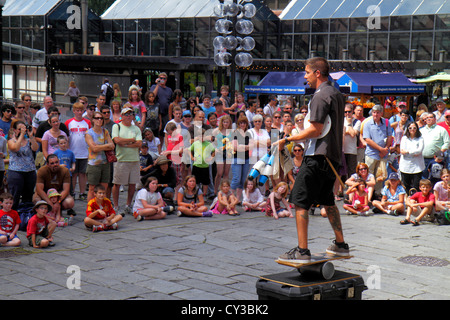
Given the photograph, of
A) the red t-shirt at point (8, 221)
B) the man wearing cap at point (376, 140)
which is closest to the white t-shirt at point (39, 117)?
the red t-shirt at point (8, 221)

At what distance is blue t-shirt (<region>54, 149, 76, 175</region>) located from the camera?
11.4 meters

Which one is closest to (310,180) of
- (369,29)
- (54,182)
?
(54,182)

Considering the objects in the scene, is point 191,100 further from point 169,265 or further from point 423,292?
point 423,292

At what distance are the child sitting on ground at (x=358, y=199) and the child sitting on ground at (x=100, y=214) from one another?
417 centimetres

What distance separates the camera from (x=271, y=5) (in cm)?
3875

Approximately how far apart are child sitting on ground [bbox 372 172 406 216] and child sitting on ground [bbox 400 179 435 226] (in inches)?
15.5

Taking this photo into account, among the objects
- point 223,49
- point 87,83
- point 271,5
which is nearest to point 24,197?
point 223,49

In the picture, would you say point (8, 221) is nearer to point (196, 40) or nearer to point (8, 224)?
point (8, 224)

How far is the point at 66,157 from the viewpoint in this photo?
449 inches

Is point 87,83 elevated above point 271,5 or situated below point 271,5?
below

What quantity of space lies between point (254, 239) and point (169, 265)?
1900 millimetres

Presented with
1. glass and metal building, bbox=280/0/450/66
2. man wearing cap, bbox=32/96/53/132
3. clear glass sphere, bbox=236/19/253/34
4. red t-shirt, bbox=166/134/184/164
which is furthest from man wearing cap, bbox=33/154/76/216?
glass and metal building, bbox=280/0/450/66

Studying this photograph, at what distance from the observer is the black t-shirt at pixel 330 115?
19.4ft
